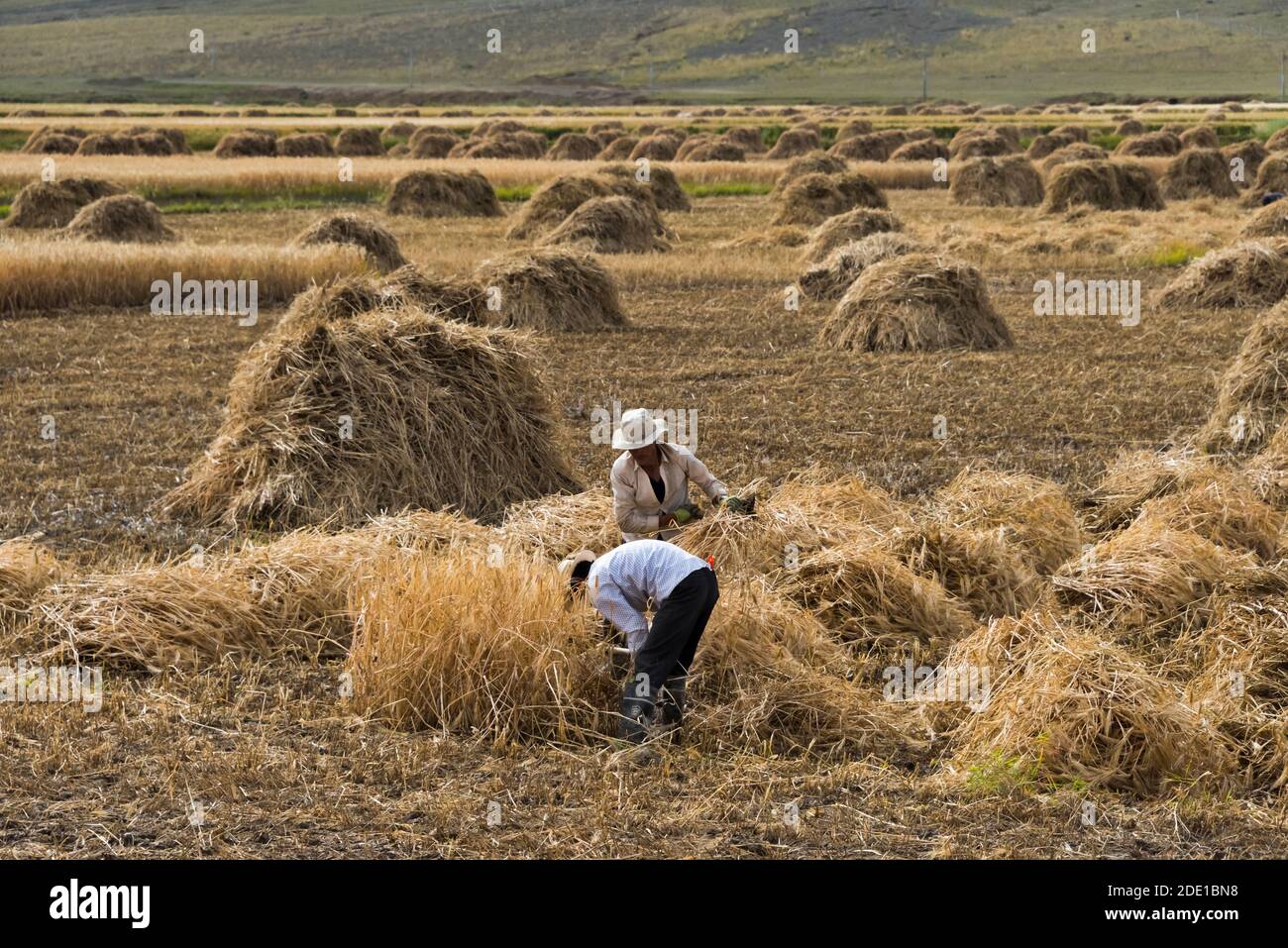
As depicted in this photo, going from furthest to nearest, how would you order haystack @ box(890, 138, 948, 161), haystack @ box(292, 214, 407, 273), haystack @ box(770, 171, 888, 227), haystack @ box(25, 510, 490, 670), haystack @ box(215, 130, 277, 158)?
haystack @ box(215, 130, 277, 158), haystack @ box(890, 138, 948, 161), haystack @ box(770, 171, 888, 227), haystack @ box(292, 214, 407, 273), haystack @ box(25, 510, 490, 670)

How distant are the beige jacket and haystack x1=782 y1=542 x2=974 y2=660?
2.79 feet

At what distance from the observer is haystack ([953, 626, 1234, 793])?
6.66 meters

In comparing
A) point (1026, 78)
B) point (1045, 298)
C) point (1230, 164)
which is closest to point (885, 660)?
point (1045, 298)

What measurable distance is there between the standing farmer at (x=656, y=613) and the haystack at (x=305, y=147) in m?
48.4

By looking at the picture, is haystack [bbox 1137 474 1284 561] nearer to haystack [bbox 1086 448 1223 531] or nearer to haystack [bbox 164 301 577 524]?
haystack [bbox 1086 448 1223 531]

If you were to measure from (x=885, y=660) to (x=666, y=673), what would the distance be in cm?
174

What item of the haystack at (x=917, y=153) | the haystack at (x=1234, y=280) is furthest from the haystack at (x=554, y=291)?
the haystack at (x=917, y=153)

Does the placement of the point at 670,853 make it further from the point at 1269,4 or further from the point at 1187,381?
the point at 1269,4

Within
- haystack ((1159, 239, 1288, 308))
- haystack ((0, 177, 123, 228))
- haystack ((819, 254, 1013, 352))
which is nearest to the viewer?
haystack ((819, 254, 1013, 352))

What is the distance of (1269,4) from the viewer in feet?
512

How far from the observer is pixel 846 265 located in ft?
74.4

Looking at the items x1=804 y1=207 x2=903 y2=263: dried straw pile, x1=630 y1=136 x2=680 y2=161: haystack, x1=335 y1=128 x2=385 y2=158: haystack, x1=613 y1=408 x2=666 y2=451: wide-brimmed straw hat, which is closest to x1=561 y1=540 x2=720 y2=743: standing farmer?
x1=613 y1=408 x2=666 y2=451: wide-brimmed straw hat

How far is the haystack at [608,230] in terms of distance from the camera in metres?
27.5

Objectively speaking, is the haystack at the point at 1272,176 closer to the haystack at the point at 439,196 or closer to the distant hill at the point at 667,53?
the haystack at the point at 439,196
